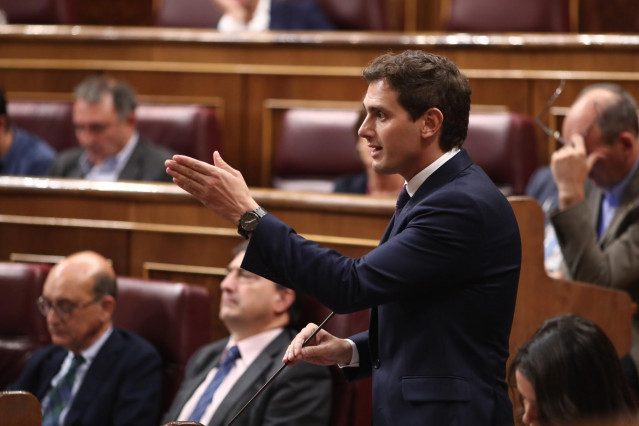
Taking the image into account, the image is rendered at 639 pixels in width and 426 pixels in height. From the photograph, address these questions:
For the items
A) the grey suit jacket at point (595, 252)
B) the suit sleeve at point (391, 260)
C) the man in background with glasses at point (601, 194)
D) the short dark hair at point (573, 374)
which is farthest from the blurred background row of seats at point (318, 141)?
the suit sleeve at point (391, 260)

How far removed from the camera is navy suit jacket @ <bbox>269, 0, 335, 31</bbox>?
1.83 meters

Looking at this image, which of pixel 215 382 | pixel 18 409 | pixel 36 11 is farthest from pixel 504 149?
pixel 36 11

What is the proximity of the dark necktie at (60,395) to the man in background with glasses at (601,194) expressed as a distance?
0.58m

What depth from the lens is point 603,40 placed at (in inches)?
58.6

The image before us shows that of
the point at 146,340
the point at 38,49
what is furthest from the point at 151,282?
the point at 38,49

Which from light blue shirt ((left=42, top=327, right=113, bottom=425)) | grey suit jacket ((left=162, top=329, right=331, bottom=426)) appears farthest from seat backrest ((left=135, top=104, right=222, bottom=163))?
grey suit jacket ((left=162, top=329, right=331, bottom=426))

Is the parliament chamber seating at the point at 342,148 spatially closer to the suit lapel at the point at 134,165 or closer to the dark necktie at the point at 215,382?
the suit lapel at the point at 134,165

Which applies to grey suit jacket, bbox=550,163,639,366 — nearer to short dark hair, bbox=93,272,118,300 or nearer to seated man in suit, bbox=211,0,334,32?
short dark hair, bbox=93,272,118,300

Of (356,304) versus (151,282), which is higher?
(356,304)

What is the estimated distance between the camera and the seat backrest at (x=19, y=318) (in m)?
1.20

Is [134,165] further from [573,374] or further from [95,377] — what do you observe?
[573,374]

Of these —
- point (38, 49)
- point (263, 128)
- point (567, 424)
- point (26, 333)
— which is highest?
point (38, 49)

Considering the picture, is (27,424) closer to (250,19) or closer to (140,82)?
(140,82)

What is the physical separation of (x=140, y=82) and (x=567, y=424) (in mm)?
1294
